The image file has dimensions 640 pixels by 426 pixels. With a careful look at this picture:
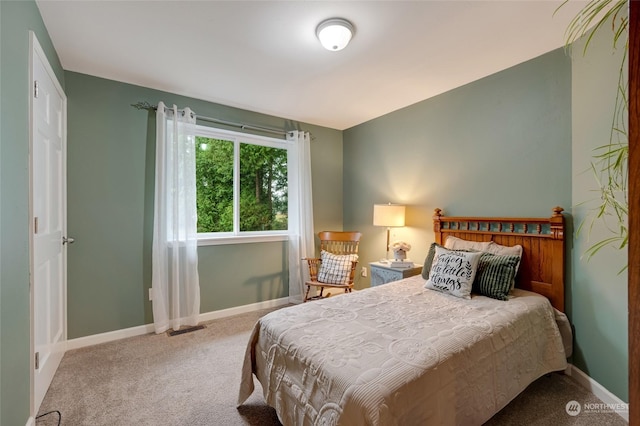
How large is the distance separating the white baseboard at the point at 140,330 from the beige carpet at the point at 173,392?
97 mm

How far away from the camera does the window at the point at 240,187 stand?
3.33 meters

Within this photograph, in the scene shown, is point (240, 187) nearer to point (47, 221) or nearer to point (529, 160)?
point (47, 221)

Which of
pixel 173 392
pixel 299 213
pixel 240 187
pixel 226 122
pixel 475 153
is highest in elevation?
pixel 226 122

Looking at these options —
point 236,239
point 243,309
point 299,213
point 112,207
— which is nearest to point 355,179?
point 299,213

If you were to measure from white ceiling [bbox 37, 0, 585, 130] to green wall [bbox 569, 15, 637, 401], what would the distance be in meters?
0.35

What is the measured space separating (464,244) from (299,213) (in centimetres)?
197

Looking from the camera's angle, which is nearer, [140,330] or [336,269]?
[140,330]

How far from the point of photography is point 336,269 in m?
3.36

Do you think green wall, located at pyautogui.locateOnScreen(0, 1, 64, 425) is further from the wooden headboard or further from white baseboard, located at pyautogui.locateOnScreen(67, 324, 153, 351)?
the wooden headboard

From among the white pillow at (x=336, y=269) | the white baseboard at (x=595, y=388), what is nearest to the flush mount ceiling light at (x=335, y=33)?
the white pillow at (x=336, y=269)

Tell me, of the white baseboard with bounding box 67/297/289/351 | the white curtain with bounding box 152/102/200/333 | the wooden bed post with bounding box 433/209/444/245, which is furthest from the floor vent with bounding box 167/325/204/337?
the wooden bed post with bounding box 433/209/444/245

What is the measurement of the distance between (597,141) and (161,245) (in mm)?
3602

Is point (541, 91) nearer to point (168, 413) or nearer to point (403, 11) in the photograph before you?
point (403, 11)

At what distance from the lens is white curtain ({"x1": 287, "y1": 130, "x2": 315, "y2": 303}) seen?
3.74m
